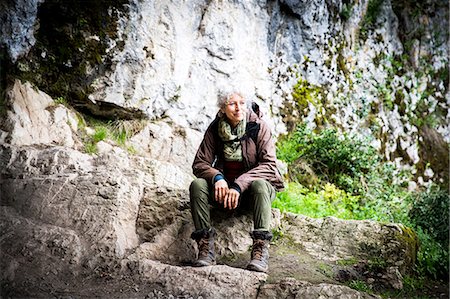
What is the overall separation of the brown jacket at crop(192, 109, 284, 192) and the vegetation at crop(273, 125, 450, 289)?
254 cm

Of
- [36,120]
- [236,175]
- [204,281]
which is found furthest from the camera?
[36,120]

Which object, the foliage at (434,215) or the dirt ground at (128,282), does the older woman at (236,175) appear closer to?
the dirt ground at (128,282)


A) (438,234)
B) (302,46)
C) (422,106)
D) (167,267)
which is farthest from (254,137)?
(422,106)

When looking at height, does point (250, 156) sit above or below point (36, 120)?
below

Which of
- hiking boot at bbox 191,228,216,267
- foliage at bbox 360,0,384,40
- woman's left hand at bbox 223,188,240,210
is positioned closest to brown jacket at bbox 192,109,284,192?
woman's left hand at bbox 223,188,240,210

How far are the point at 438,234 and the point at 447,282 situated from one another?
4.39ft

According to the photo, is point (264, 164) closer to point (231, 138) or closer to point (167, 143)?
point (231, 138)

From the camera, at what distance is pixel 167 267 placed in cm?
374

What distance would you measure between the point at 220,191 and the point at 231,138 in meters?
0.59

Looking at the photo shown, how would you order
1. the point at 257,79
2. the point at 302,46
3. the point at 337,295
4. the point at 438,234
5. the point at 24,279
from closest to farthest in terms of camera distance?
the point at 337,295
the point at 24,279
the point at 438,234
the point at 257,79
the point at 302,46

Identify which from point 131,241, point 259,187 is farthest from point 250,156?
point 131,241

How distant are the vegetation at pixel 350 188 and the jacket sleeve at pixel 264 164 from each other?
253 cm

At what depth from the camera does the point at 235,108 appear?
4254 millimetres

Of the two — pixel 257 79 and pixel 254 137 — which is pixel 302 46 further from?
pixel 254 137
